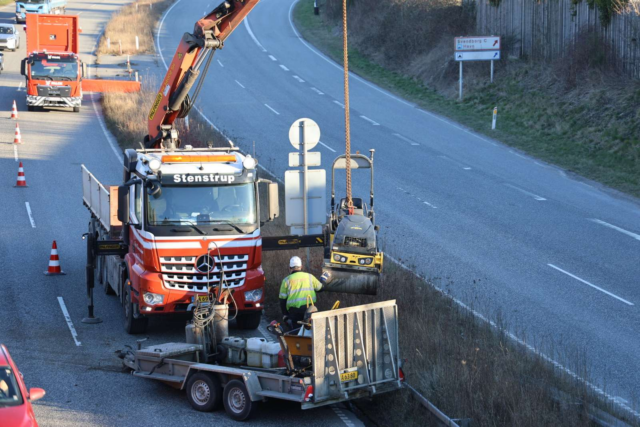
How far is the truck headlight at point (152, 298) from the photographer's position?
44.5ft

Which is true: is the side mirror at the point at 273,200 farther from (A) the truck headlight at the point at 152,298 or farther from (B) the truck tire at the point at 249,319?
(A) the truck headlight at the point at 152,298

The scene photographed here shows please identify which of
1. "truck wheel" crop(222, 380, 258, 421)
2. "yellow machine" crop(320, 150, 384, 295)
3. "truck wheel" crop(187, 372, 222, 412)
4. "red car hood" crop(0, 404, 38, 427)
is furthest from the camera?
"yellow machine" crop(320, 150, 384, 295)

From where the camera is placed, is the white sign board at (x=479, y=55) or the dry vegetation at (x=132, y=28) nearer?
the white sign board at (x=479, y=55)

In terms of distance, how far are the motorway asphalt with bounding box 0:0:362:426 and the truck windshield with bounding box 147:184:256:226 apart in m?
2.15

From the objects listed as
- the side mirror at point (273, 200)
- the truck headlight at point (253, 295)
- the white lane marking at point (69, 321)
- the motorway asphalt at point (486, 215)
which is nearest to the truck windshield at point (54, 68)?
the motorway asphalt at point (486, 215)

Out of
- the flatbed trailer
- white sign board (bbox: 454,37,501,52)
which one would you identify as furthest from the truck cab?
the flatbed trailer

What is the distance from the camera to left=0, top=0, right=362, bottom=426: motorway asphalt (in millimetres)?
11172

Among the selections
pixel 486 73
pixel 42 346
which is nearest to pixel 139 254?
pixel 42 346

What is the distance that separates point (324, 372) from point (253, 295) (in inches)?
149

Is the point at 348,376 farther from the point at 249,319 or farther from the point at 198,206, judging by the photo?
the point at 198,206

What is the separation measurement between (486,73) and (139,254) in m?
28.6

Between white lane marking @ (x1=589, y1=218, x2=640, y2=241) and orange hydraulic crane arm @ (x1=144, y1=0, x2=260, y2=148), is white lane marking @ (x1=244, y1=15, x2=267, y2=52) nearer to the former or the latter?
white lane marking @ (x1=589, y1=218, x2=640, y2=241)

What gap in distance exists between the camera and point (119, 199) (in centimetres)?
1410

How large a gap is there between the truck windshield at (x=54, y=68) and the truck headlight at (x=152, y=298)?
79.8 ft
